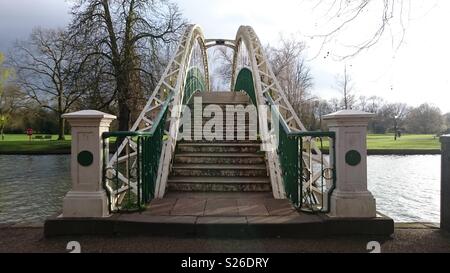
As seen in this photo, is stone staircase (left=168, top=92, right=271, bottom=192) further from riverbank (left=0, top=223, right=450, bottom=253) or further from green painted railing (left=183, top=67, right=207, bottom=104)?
green painted railing (left=183, top=67, right=207, bottom=104)

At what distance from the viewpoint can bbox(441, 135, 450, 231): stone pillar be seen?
455 cm

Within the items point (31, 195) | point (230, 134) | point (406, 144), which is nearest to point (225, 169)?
point (230, 134)

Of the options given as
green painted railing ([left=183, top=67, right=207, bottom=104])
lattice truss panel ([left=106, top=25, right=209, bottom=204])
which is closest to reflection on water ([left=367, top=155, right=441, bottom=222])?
lattice truss panel ([left=106, top=25, right=209, bottom=204])

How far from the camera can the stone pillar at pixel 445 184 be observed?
455cm

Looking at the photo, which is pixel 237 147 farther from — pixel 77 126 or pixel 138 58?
pixel 138 58

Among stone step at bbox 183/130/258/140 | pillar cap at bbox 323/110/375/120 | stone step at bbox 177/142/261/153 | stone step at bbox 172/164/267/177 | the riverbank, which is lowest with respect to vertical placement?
the riverbank

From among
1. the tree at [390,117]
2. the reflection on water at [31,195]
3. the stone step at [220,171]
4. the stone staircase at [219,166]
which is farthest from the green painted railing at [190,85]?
the tree at [390,117]

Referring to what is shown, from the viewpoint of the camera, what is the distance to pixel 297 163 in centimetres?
537

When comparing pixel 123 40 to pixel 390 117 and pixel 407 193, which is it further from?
pixel 390 117

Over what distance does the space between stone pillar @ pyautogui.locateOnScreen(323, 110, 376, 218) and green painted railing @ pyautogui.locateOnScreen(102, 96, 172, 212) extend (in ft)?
8.44

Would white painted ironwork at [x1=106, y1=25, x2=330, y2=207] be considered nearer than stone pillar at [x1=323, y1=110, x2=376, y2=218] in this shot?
No

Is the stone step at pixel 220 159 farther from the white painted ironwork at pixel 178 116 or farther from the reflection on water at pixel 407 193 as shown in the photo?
the reflection on water at pixel 407 193
